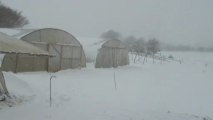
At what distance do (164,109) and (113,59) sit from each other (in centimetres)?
1641

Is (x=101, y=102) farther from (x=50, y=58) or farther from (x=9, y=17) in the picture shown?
(x=9, y=17)

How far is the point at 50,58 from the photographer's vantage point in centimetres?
2020

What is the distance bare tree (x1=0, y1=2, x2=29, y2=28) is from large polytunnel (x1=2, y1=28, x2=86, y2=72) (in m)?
26.5

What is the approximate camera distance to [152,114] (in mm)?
9727

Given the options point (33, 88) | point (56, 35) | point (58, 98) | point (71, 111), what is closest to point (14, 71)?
point (56, 35)

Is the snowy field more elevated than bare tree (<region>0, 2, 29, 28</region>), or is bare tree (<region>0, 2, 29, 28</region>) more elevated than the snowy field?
bare tree (<region>0, 2, 29, 28</region>)

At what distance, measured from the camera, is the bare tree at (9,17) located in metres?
45.6

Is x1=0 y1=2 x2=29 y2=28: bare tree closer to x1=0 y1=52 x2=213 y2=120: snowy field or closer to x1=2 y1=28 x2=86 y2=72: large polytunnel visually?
x1=2 y1=28 x2=86 y2=72: large polytunnel

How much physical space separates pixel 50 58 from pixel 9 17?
3011cm

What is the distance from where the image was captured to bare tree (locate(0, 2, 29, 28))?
45.6 meters

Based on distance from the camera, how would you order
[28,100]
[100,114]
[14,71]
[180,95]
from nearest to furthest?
[100,114]
[28,100]
[180,95]
[14,71]

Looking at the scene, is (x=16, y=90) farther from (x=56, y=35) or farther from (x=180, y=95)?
(x=56, y=35)

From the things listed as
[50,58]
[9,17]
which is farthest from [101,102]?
[9,17]

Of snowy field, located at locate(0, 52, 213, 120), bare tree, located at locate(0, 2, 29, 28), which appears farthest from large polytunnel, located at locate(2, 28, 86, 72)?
bare tree, located at locate(0, 2, 29, 28)
